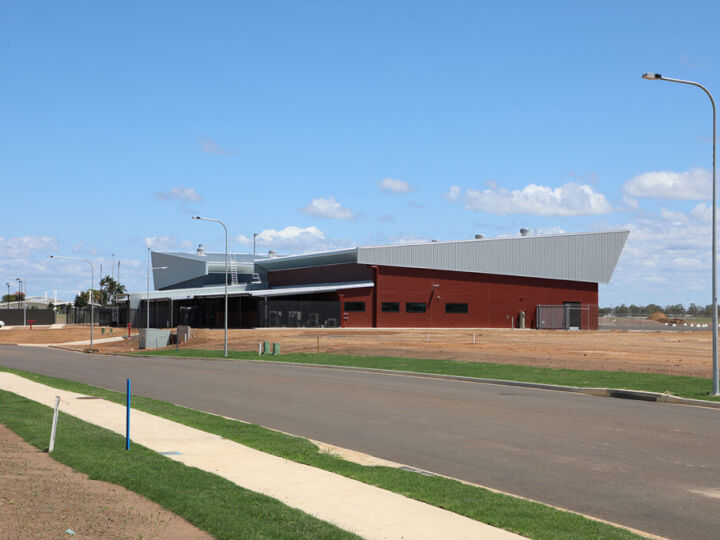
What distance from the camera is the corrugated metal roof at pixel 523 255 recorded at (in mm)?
73375

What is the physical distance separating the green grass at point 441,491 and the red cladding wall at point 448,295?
5698 centimetres

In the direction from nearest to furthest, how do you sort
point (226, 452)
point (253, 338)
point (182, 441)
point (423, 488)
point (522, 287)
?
point (423, 488), point (226, 452), point (182, 441), point (253, 338), point (522, 287)

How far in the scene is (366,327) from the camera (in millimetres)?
71625

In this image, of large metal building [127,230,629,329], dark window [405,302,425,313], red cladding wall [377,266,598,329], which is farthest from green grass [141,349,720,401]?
dark window [405,302,425,313]

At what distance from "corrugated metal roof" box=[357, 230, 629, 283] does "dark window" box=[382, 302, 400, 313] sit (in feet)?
12.0

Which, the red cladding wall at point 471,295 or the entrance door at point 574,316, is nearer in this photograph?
the red cladding wall at point 471,295

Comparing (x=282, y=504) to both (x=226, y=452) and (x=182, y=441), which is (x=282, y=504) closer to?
(x=226, y=452)

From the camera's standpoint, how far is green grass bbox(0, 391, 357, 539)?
750cm

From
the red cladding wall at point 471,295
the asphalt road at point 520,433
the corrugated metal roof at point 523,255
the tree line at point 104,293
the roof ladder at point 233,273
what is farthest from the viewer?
the tree line at point 104,293

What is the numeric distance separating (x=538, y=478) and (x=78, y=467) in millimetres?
6235

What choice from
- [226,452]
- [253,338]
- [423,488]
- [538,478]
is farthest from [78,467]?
[253,338]

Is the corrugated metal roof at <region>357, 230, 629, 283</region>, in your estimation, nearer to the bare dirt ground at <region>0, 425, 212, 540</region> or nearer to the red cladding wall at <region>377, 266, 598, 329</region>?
the red cladding wall at <region>377, 266, 598, 329</region>

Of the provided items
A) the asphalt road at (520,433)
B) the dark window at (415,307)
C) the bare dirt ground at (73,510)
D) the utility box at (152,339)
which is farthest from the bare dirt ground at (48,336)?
the bare dirt ground at (73,510)

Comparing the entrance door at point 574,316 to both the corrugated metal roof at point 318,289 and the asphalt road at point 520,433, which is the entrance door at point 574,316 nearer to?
the corrugated metal roof at point 318,289
